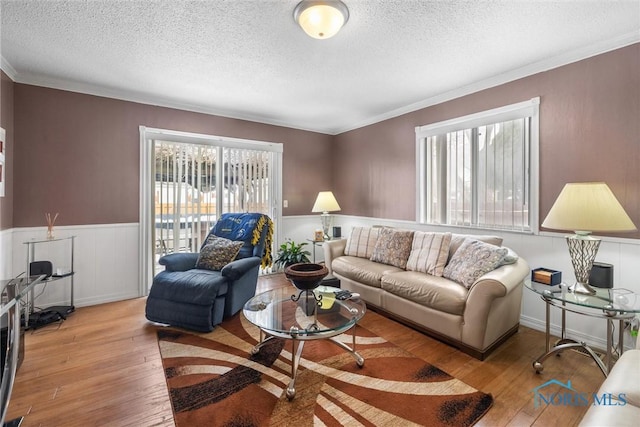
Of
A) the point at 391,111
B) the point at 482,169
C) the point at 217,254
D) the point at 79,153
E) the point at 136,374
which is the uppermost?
the point at 391,111

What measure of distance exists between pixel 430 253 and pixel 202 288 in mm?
2243

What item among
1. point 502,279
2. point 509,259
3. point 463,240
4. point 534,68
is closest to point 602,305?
point 502,279

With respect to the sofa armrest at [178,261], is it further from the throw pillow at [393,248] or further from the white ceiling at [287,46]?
the throw pillow at [393,248]

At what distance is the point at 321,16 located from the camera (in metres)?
1.89

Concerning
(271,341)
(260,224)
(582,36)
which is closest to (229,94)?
(260,224)

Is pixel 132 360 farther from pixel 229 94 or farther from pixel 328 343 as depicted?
pixel 229 94

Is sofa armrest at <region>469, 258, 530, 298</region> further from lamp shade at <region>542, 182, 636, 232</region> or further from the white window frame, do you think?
the white window frame

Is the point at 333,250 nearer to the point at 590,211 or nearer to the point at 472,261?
the point at 472,261

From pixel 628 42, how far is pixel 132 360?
458cm

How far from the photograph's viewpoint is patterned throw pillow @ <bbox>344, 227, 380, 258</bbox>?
3.62 m

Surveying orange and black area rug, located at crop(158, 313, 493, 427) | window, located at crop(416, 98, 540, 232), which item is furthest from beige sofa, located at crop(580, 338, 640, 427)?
window, located at crop(416, 98, 540, 232)

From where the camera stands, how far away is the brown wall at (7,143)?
269cm

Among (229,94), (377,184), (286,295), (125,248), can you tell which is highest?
(229,94)

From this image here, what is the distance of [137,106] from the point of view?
3570 millimetres
